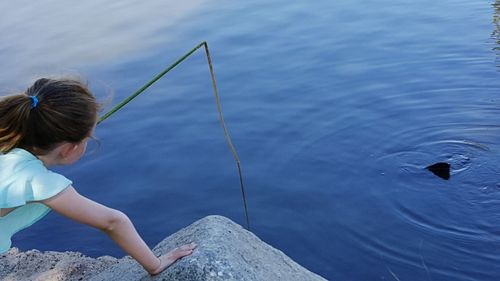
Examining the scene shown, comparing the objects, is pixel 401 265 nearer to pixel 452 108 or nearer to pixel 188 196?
pixel 188 196

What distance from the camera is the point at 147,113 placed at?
7.55m

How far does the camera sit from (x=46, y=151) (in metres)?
2.79

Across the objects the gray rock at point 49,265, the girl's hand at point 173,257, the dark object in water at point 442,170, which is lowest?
the dark object in water at point 442,170

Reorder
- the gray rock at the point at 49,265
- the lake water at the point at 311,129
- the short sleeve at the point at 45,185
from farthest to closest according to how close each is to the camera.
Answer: the lake water at the point at 311,129
the gray rock at the point at 49,265
the short sleeve at the point at 45,185

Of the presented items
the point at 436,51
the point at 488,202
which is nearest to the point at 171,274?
the point at 488,202

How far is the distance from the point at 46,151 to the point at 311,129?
4223 millimetres

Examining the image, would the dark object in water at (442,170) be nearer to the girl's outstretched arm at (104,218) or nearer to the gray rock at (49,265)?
the gray rock at (49,265)

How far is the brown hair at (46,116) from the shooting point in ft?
8.83

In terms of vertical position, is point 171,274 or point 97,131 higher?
point 171,274

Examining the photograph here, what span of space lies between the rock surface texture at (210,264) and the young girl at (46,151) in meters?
0.32

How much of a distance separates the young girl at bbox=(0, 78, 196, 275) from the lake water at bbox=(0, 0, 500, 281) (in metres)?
2.42

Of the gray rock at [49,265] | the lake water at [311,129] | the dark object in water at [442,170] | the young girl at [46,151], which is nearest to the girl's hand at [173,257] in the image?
the young girl at [46,151]

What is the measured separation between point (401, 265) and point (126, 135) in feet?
12.0

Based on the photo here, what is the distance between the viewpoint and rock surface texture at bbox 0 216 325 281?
293cm
